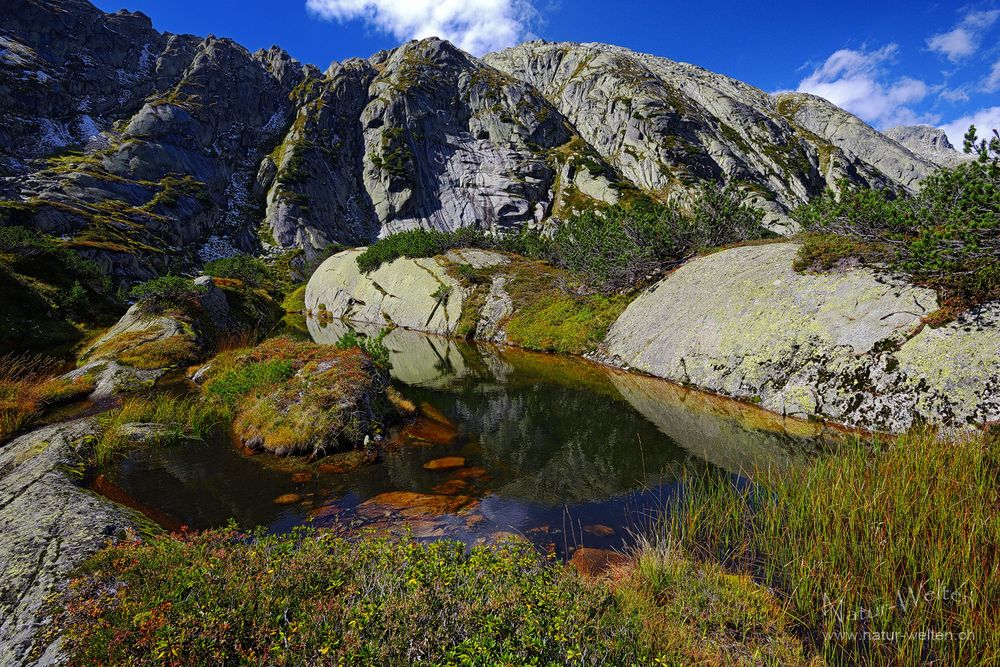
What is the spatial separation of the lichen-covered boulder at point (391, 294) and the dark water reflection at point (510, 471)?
25.4 metres

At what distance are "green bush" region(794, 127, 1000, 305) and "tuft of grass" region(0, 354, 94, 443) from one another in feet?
88.7

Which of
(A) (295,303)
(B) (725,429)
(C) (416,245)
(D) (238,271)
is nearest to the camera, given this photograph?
(B) (725,429)

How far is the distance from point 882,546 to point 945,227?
12.2 metres

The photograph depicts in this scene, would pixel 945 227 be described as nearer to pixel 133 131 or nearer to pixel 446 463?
pixel 446 463

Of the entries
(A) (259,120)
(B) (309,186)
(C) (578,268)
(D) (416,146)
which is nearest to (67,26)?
(A) (259,120)

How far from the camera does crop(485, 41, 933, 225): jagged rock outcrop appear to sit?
13450 centimetres

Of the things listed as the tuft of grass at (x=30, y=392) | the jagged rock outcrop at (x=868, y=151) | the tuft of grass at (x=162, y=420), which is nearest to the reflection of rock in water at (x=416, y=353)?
the tuft of grass at (x=162, y=420)

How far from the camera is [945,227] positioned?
41.9 ft

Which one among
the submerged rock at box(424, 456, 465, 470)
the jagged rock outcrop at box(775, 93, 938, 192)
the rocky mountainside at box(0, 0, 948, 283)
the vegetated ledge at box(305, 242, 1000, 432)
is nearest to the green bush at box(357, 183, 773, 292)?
the vegetated ledge at box(305, 242, 1000, 432)

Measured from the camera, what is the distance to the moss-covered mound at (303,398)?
1269cm

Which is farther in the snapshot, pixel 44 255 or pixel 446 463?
pixel 44 255

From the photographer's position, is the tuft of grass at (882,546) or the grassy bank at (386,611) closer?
the grassy bank at (386,611)

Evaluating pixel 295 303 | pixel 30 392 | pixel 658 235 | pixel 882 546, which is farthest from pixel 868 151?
pixel 30 392

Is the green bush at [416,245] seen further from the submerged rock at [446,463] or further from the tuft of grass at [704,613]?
the tuft of grass at [704,613]
